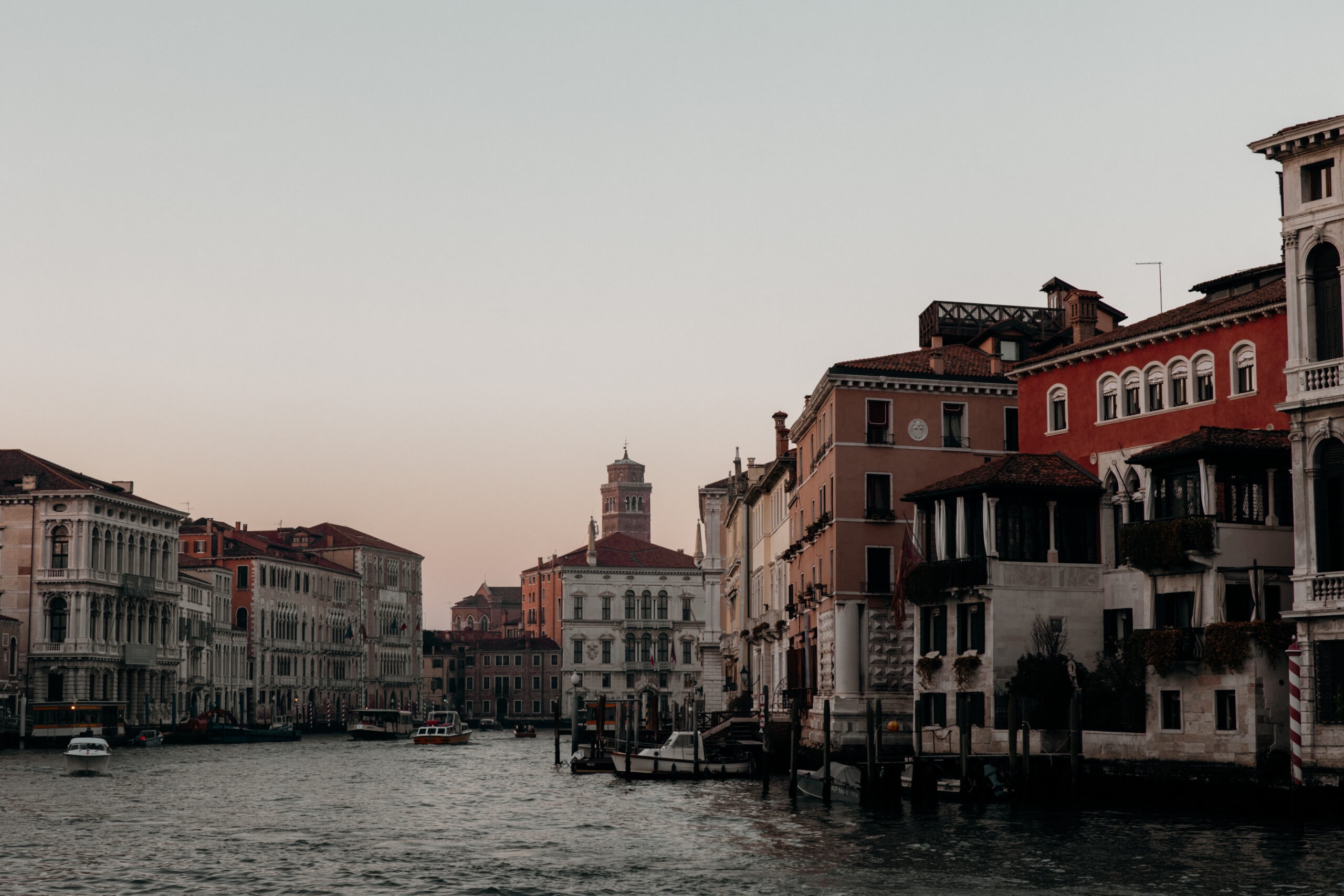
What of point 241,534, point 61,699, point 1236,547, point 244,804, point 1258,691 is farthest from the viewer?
point 241,534

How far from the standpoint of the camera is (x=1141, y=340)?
4409 cm

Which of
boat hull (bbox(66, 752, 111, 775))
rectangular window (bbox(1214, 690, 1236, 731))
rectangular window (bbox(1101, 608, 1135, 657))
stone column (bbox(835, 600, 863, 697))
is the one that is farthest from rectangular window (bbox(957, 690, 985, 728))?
boat hull (bbox(66, 752, 111, 775))

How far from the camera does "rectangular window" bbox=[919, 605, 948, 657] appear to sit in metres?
46.3

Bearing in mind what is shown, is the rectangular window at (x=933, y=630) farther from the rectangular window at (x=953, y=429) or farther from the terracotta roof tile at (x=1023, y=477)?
the rectangular window at (x=953, y=429)

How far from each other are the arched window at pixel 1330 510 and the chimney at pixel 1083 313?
57.8 ft

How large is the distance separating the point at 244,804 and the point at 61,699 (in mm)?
50970

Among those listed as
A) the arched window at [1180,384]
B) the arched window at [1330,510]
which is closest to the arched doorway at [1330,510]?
the arched window at [1330,510]

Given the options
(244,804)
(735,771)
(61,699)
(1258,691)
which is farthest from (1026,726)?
(61,699)

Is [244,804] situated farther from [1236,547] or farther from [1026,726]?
[1236,547]

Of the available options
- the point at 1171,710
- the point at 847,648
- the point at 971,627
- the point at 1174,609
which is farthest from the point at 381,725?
the point at 1171,710

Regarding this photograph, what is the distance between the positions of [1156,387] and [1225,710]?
32.3ft

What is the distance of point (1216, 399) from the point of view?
137 feet

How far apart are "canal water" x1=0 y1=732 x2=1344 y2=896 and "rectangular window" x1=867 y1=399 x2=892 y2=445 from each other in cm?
→ 1082

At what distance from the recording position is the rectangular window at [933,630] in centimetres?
4628
